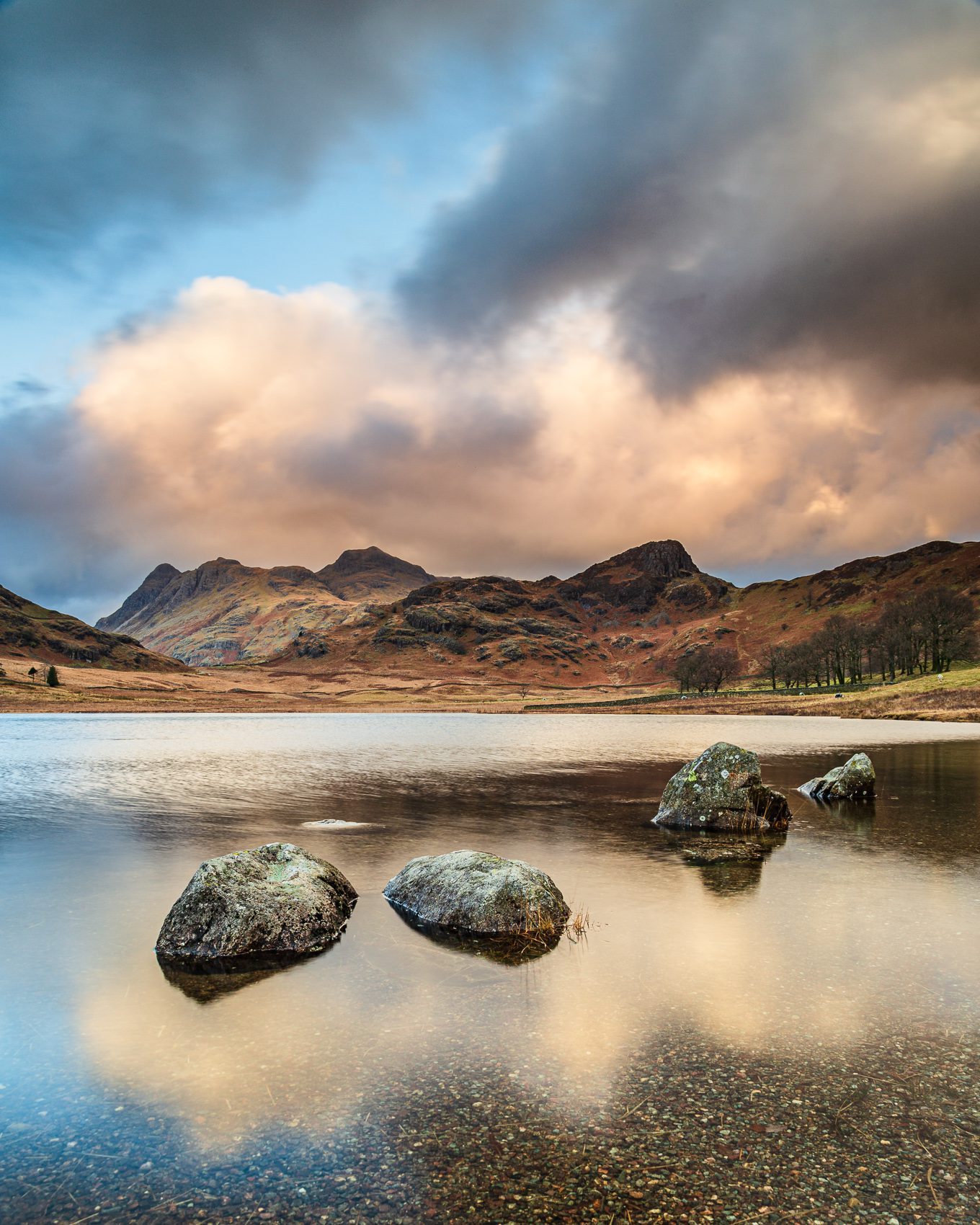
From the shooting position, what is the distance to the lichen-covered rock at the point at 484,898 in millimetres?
17188

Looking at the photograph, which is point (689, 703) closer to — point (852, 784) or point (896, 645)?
point (896, 645)

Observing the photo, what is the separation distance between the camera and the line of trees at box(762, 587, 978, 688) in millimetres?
144875

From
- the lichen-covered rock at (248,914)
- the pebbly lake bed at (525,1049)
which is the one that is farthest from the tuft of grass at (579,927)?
the lichen-covered rock at (248,914)

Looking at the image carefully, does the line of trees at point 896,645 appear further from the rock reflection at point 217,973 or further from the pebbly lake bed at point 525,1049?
the rock reflection at point 217,973

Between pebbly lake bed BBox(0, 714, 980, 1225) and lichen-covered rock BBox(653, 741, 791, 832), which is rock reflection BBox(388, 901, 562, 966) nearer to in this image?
pebbly lake bed BBox(0, 714, 980, 1225)

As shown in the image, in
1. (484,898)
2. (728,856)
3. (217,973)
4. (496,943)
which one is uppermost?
(484,898)

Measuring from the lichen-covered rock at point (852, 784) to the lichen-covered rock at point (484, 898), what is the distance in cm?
2368

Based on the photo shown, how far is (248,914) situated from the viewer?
1633cm

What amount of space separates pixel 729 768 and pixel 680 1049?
20.2 m

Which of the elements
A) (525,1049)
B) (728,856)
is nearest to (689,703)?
(728,856)

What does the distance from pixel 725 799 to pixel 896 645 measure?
14365 cm

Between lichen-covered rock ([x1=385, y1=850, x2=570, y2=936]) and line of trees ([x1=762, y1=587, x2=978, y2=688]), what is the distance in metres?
A: 146

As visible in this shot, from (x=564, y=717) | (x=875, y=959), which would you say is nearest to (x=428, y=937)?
(x=875, y=959)

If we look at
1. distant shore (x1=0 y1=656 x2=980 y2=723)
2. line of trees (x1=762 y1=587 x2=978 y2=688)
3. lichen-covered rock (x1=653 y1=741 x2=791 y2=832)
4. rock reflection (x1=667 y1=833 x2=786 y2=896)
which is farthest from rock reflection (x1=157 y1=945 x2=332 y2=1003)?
line of trees (x1=762 y1=587 x2=978 y2=688)
